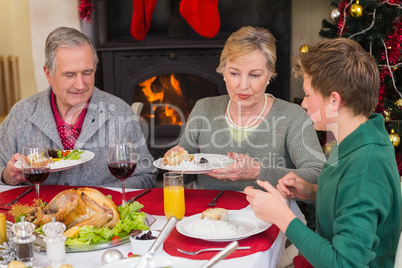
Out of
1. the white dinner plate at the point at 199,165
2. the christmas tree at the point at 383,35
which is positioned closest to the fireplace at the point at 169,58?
the christmas tree at the point at 383,35

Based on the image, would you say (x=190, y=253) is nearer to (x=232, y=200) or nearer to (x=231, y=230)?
(x=231, y=230)

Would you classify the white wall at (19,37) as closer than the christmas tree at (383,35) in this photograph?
No

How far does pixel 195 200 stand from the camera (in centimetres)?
164

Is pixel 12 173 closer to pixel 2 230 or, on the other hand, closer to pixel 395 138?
pixel 2 230

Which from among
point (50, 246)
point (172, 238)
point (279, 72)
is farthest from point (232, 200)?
point (279, 72)

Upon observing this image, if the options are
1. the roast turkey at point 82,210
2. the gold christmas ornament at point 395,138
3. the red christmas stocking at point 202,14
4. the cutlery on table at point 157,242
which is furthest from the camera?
the red christmas stocking at point 202,14

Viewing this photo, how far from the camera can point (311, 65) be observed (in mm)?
1295

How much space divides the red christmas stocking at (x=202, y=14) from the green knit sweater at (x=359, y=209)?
6.28 feet

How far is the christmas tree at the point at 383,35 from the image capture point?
8.16 ft

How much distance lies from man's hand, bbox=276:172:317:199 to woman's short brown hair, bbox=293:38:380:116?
34 cm

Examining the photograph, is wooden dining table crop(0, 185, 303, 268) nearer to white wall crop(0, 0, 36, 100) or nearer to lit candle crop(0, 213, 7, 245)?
lit candle crop(0, 213, 7, 245)

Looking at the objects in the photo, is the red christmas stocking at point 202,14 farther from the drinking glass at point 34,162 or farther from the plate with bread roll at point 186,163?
the drinking glass at point 34,162

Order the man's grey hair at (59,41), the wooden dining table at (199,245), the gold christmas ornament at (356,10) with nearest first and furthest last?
the wooden dining table at (199,245) → the man's grey hair at (59,41) → the gold christmas ornament at (356,10)

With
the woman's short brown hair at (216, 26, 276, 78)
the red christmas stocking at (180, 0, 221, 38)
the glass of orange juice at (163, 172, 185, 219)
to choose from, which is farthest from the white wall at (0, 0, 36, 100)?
the glass of orange juice at (163, 172, 185, 219)
